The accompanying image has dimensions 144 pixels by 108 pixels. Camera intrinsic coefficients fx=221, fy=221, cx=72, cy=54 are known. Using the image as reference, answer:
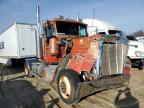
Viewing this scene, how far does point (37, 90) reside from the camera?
8953 millimetres

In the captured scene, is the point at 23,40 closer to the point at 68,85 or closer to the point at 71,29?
the point at 71,29

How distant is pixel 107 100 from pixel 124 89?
5.25 ft

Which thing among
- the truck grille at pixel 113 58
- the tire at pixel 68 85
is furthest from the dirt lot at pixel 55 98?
the truck grille at pixel 113 58

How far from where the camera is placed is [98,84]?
22.4ft

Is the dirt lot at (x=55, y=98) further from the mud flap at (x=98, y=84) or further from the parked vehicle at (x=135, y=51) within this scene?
the parked vehicle at (x=135, y=51)

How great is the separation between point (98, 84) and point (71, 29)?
11.2 feet

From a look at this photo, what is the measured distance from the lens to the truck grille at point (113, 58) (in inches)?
275

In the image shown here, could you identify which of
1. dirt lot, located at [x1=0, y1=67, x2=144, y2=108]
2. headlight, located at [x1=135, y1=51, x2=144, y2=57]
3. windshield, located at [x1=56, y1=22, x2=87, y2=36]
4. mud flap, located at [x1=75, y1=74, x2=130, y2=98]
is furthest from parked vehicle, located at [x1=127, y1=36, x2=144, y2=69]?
mud flap, located at [x1=75, y1=74, x2=130, y2=98]

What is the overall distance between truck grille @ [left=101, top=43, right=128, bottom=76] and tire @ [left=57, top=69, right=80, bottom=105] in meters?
0.96

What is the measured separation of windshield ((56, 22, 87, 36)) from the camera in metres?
9.18

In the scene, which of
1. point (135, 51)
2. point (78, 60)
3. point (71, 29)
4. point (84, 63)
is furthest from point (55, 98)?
point (135, 51)

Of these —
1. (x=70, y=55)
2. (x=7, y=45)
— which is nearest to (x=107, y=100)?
(x=70, y=55)

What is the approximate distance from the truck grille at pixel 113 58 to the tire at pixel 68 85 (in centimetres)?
96

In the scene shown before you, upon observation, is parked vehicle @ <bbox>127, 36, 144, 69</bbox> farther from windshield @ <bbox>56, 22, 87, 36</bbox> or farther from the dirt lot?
windshield @ <bbox>56, 22, 87, 36</bbox>
